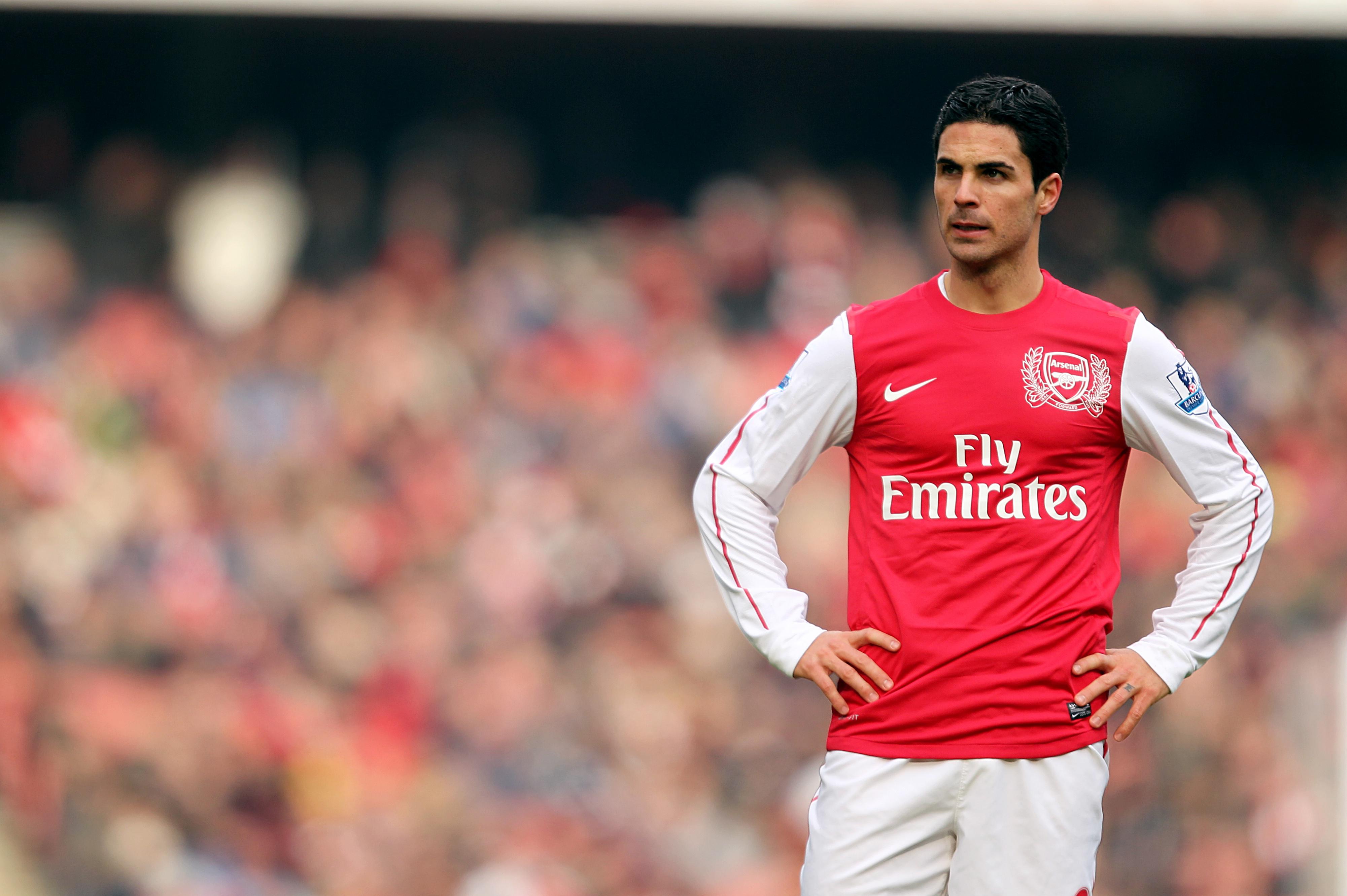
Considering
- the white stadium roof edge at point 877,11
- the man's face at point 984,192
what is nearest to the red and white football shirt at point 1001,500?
the man's face at point 984,192

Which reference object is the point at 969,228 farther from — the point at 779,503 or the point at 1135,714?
the point at 1135,714

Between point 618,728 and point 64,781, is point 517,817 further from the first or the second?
point 64,781

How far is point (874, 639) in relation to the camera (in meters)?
2.39

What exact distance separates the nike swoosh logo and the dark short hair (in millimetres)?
373

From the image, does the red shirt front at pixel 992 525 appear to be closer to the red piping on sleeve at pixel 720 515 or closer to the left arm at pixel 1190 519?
the left arm at pixel 1190 519

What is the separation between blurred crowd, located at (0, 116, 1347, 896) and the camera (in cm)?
602

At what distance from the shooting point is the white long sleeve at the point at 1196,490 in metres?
2.40

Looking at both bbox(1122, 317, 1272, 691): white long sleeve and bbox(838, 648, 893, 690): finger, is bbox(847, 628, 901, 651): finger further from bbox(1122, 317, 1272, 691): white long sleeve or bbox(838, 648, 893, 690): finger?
bbox(1122, 317, 1272, 691): white long sleeve

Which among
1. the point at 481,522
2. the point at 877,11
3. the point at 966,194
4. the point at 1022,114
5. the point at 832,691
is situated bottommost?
the point at 481,522

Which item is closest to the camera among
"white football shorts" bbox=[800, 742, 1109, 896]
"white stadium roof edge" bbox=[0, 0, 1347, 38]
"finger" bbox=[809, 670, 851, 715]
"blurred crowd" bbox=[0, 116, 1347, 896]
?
"white football shorts" bbox=[800, 742, 1109, 896]

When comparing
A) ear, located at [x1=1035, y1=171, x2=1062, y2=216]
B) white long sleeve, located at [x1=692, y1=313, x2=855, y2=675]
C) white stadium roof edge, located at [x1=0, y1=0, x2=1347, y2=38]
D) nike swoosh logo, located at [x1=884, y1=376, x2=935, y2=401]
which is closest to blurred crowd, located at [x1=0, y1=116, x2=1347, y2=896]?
white stadium roof edge, located at [x1=0, y1=0, x2=1347, y2=38]

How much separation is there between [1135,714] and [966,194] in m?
0.88

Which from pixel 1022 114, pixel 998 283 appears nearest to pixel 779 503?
pixel 998 283

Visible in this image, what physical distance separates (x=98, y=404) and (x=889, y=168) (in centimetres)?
412
